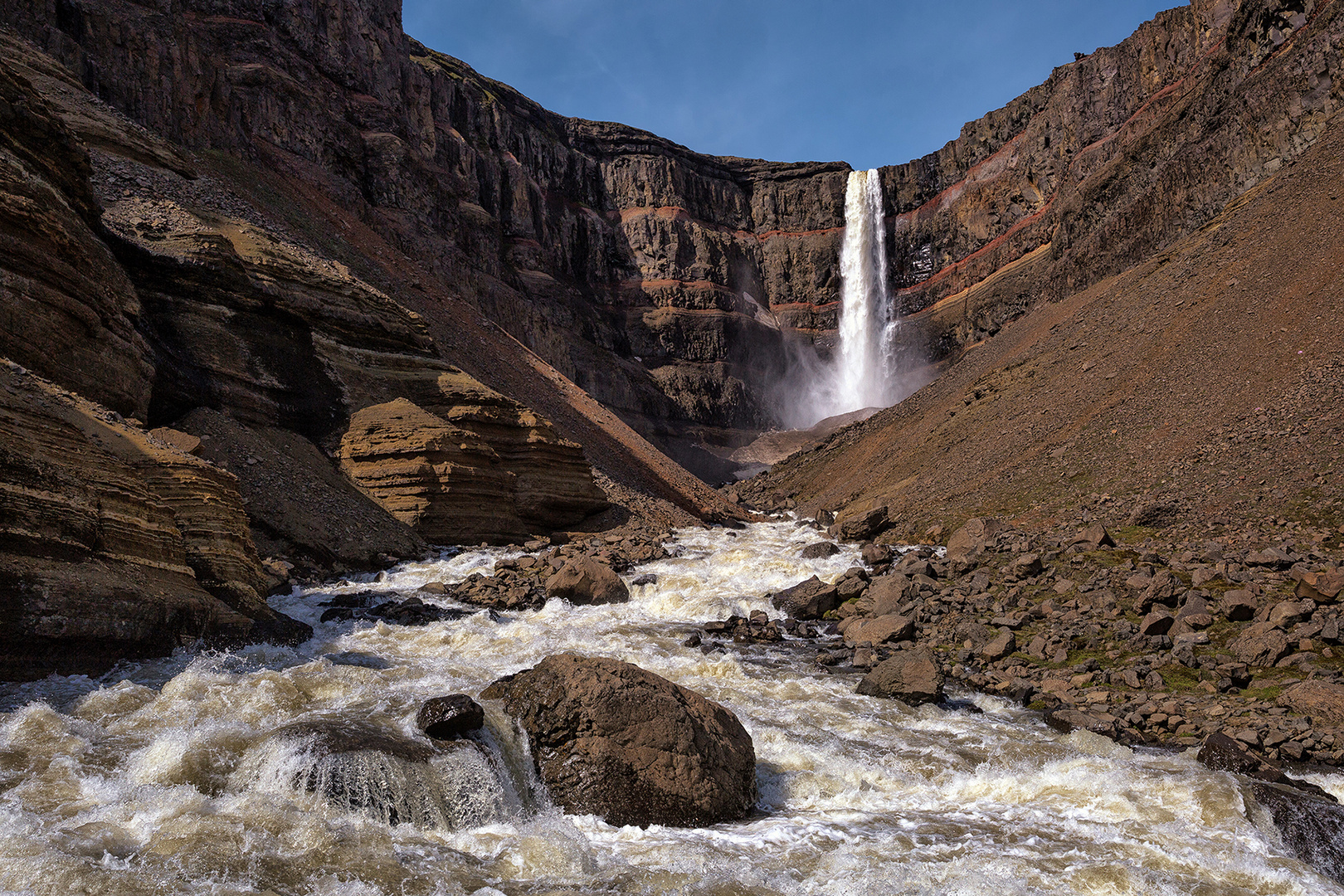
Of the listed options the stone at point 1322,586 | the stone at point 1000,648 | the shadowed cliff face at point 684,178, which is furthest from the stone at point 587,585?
the shadowed cliff face at point 684,178

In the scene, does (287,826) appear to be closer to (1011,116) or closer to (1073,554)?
(1073,554)

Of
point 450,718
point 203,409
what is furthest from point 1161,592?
point 203,409

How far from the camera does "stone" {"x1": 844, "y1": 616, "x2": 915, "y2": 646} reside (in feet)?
44.3

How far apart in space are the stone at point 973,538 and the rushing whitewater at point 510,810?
6.59 metres

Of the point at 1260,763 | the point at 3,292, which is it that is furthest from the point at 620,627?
the point at 3,292

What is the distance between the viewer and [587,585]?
16516 millimetres

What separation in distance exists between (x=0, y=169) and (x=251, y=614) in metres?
8.45

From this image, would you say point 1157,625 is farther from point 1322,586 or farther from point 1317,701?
point 1317,701

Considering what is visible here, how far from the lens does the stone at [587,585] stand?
16.4 meters

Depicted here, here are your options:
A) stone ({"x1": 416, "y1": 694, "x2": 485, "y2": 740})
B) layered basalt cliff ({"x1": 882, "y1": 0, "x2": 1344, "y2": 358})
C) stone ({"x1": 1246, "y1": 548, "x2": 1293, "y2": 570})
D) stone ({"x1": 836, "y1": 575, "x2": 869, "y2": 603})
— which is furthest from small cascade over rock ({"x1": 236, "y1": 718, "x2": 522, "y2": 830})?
layered basalt cliff ({"x1": 882, "y1": 0, "x2": 1344, "y2": 358})

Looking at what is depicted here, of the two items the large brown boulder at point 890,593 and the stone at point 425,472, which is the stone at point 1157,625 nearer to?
the large brown boulder at point 890,593

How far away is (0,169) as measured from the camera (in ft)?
41.0

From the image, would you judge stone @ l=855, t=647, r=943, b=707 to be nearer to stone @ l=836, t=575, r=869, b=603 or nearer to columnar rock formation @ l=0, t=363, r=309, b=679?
stone @ l=836, t=575, r=869, b=603

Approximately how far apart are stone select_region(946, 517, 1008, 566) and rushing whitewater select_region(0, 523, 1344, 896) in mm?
6594
